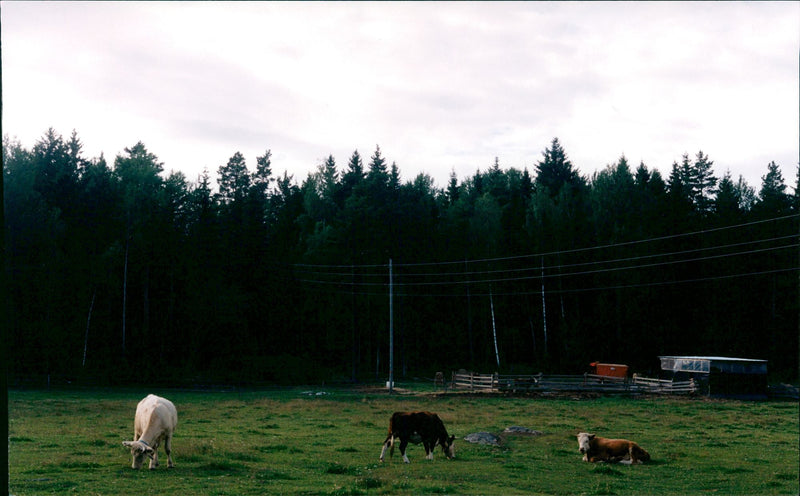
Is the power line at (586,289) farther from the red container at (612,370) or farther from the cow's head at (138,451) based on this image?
the cow's head at (138,451)

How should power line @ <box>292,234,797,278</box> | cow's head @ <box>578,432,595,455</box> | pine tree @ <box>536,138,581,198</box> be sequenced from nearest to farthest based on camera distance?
1. cow's head @ <box>578,432,595,455</box>
2. power line @ <box>292,234,797,278</box>
3. pine tree @ <box>536,138,581,198</box>

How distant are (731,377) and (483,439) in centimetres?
3671

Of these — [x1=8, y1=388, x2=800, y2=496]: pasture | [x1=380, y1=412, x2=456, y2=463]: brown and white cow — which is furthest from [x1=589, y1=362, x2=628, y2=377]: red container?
[x1=380, y1=412, x2=456, y2=463]: brown and white cow

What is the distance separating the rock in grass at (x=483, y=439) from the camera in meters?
22.1

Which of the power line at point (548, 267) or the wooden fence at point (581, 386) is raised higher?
the power line at point (548, 267)

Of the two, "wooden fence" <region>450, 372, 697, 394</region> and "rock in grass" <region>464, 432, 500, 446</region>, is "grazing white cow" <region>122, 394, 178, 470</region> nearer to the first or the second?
"rock in grass" <region>464, 432, 500, 446</region>

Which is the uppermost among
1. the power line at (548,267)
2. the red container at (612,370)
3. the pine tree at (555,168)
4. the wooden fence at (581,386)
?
the pine tree at (555,168)

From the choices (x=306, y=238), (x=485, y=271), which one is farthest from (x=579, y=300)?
(x=306, y=238)

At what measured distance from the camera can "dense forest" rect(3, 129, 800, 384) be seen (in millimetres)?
61938

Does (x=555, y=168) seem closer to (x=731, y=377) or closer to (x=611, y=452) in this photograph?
(x=731, y=377)

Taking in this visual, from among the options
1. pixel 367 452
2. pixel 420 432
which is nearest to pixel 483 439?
pixel 367 452

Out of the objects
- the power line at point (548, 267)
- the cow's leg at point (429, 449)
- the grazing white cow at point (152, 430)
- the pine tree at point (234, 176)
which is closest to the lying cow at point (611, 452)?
the cow's leg at point (429, 449)

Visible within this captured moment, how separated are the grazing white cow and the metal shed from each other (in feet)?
148

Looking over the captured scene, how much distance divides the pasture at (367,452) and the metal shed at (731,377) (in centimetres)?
1251
